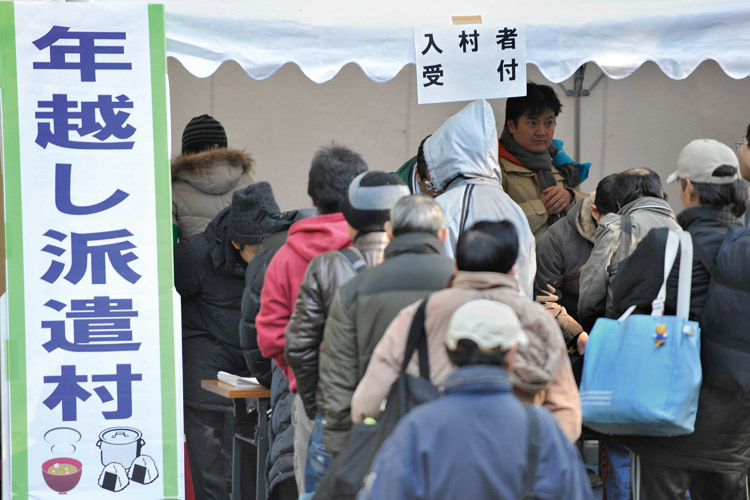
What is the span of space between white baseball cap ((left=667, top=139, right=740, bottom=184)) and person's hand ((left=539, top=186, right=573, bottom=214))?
1650mm

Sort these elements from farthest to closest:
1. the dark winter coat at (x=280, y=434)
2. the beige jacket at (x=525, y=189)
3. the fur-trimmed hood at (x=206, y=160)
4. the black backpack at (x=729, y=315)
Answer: the beige jacket at (x=525, y=189), the fur-trimmed hood at (x=206, y=160), the dark winter coat at (x=280, y=434), the black backpack at (x=729, y=315)

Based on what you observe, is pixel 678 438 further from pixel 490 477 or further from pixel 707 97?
pixel 707 97

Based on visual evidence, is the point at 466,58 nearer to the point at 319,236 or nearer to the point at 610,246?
the point at 610,246

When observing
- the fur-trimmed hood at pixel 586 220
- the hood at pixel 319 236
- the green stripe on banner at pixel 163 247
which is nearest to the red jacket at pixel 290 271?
the hood at pixel 319 236

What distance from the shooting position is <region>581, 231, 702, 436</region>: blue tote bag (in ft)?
10.6

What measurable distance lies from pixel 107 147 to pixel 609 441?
2344 millimetres

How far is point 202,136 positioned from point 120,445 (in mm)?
1707

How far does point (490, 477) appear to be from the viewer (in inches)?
83.3

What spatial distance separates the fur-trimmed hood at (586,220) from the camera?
4316mm

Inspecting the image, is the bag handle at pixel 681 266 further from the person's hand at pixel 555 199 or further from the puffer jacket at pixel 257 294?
the person's hand at pixel 555 199

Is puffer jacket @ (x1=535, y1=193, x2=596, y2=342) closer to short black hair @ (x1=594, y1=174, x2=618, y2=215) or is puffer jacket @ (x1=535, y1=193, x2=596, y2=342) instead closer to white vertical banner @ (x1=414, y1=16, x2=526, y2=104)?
short black hair @ (x1=594, y1=174, x2=618, y2=215)

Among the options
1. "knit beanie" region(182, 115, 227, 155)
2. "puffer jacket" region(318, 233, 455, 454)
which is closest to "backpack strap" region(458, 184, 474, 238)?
"puffer jacket" region(318, 233, 455, 454)

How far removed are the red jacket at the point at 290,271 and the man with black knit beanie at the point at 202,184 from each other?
4.44 feet

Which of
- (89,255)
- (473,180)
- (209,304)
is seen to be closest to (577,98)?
(473,180)
